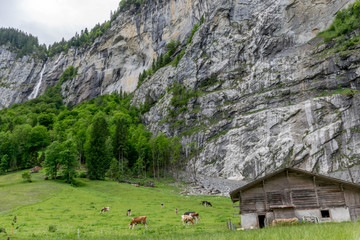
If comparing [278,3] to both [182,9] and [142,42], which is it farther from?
[142,42]

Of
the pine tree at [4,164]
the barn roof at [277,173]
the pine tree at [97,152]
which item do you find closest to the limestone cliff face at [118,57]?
the pine tree at [97,152]

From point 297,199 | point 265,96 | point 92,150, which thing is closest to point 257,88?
point 265,96

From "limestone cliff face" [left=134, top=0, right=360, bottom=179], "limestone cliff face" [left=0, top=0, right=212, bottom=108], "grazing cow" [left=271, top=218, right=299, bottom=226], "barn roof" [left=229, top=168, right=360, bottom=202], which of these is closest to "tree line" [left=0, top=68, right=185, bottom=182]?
"limestone cliff face" [left=134, top=0, right=360, bottom=179]

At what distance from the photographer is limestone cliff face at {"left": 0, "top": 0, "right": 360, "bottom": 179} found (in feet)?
194

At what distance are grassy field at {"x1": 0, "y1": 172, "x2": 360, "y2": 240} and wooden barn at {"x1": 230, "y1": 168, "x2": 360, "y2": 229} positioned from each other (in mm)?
3445

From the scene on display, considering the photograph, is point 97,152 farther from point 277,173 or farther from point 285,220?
point 285,220

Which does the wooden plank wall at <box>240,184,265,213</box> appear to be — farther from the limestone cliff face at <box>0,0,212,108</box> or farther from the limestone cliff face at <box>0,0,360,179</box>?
the limestone cliff face at <box>0,0,212,108</box>

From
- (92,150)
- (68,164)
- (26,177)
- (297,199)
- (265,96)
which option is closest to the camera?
(297,199)

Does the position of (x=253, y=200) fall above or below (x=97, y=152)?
below

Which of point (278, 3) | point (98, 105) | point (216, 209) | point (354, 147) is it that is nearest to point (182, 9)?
point (278, 3)

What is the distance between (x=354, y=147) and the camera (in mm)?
53781

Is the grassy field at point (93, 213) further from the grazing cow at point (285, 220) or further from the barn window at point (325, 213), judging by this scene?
the barn window at point (325, 213)

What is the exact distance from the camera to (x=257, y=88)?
77.6m

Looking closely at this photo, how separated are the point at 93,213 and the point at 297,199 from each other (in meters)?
22.6
